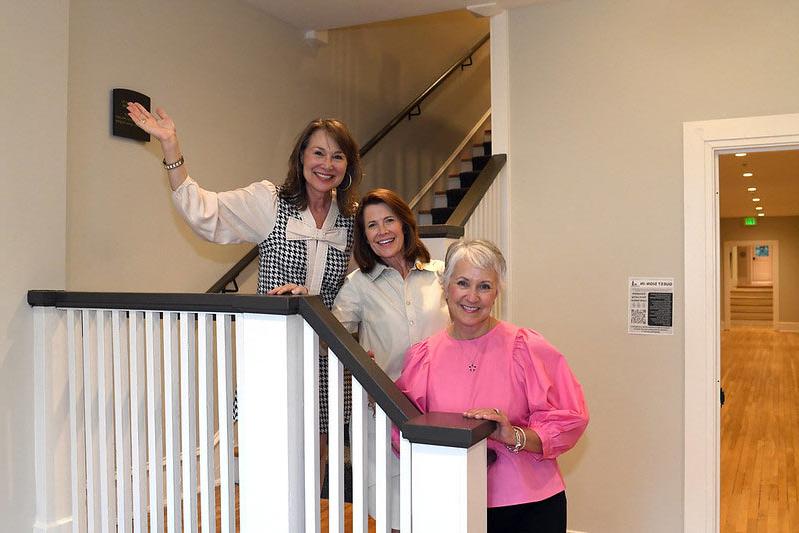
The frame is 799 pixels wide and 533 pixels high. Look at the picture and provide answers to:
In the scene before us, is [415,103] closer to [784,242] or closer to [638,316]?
[638,316]

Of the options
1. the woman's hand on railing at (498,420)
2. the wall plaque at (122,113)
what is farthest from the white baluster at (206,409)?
the wall plaque at (122,113)

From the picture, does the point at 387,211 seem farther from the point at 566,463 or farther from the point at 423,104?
the point at 423,104

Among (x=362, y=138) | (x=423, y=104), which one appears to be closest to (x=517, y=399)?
(x=362, y=138)

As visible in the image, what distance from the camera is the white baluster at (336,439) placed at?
177 cm

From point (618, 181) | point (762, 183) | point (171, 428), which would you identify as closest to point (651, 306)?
point (618, 181)

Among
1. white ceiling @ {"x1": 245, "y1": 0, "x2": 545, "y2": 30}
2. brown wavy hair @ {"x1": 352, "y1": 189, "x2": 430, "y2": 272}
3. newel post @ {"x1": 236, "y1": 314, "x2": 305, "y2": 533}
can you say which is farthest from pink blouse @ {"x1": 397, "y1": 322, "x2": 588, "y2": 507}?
white ceiling @ {"x1": 245, "y1": 0, "x2": 545, "y2": 30}

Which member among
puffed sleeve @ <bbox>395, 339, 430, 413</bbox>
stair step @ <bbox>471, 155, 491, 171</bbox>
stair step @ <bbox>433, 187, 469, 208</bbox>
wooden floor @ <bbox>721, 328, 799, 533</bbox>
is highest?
stair step @ <bbox>471, 155, 491, 171</bbox>

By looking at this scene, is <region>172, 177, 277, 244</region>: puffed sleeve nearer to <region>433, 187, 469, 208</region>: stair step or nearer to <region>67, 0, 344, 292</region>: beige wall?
<region>67, 0, 344, 292</region>: beige wall

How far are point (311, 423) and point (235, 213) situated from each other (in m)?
0.78

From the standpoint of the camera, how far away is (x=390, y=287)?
86.4 inches

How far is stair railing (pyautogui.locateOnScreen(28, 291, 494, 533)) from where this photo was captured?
1601 millimetres

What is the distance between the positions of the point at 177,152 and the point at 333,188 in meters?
0.49

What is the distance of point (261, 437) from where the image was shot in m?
1.83

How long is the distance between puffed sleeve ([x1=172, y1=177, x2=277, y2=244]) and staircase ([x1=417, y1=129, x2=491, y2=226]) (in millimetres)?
3051
